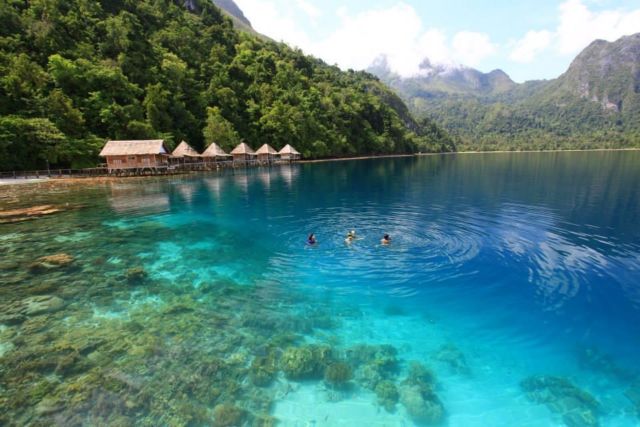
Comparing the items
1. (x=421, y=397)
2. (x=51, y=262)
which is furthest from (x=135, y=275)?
(x=421, y=397)

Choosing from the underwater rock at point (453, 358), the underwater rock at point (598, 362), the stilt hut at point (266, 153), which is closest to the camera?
the underwater rock at point (598, 362)

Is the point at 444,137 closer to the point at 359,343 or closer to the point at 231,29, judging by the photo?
the point at 231,29

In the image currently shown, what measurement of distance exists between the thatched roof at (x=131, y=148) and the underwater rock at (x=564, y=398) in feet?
185

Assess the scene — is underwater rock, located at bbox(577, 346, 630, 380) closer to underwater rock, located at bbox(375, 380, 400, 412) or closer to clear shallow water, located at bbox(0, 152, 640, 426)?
clear shallow water, located at bbox(0, 152, 640, 426)

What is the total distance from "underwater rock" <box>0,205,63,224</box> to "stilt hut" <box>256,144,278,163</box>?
4885 centimetres

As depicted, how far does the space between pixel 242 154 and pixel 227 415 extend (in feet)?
219

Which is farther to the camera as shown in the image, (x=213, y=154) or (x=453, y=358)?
(x=213, y=154)

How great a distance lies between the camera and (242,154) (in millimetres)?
69500

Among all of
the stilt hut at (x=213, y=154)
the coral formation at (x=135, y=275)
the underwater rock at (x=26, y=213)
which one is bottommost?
the coral formation at (x=135, y=275)

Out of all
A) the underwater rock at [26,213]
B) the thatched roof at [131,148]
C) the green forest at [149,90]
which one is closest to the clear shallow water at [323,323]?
the underwater rock at [26,213]

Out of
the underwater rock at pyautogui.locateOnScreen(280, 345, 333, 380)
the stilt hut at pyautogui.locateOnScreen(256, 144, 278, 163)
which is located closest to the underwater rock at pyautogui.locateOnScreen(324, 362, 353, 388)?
the underwater rock at pyautogui.locateOnScreen(280, 345, 333, 380)

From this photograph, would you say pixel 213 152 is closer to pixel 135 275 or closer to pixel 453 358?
pixel 135 275

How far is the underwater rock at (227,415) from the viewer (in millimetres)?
6402

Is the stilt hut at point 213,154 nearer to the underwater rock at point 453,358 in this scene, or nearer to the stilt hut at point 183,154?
the stilt hut at point 183,154
